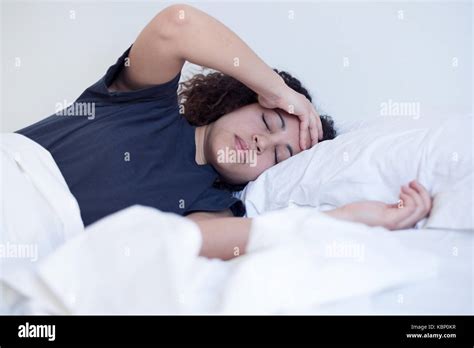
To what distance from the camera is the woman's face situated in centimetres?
128

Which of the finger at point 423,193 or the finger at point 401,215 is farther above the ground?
the finger at point 423,193

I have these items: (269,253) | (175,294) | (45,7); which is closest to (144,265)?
(175,294)

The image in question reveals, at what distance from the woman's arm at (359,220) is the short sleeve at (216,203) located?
0.89 feet

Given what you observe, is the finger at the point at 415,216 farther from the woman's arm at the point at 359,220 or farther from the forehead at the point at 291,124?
the forehead at the point at 291,124

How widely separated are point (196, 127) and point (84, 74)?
2.09 feet

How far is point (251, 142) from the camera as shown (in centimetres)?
128

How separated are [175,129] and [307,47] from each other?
574 millimetres

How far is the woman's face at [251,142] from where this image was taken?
4.20 ft

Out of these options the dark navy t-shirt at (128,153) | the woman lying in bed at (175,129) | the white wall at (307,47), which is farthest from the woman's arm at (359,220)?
the white wall at (307,47)

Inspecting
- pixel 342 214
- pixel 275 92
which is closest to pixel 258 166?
pixel 275 92

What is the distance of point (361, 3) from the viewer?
163cm

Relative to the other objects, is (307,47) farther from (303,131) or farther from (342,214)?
(342,214)

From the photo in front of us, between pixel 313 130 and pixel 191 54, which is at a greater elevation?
pixel 191 54
